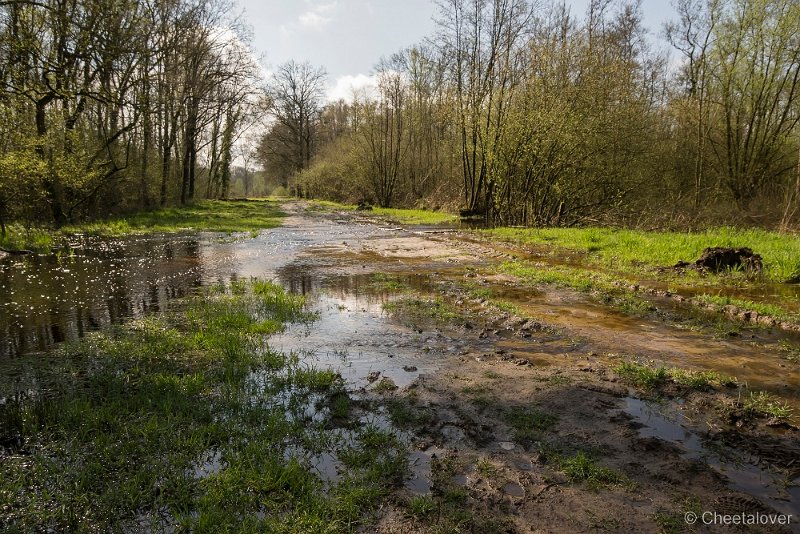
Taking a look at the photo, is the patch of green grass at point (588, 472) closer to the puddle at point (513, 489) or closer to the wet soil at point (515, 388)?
the wet soil at point (515, 388)

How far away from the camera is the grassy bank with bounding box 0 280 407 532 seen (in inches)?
102

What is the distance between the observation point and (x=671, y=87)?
84.7 ft

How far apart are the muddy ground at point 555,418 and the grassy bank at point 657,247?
3.58m

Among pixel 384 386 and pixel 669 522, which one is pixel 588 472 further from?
pixel 384 386

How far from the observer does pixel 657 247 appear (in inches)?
429

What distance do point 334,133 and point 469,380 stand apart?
59765mm

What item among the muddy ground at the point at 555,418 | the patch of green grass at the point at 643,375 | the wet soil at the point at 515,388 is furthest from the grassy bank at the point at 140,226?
the patch of green grass at the point at 643,375

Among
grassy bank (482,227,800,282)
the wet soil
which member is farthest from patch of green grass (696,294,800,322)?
grassy bank (482,227,800,282)

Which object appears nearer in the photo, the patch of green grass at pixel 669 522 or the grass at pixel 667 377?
the patch of green grass at pixel 669 522

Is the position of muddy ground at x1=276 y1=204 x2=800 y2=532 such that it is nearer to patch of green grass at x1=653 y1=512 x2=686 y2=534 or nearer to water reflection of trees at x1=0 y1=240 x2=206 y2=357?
patch of green grass at x1=653 y1=512 x2=686 y2=534

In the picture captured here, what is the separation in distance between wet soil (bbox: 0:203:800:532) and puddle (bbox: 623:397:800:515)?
1 cm

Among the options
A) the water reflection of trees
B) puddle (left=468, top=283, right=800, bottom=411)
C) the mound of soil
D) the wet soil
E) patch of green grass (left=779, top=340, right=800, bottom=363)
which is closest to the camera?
the wet soil

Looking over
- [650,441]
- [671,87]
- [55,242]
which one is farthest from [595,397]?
[671,87]

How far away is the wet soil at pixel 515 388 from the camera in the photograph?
2672mm
